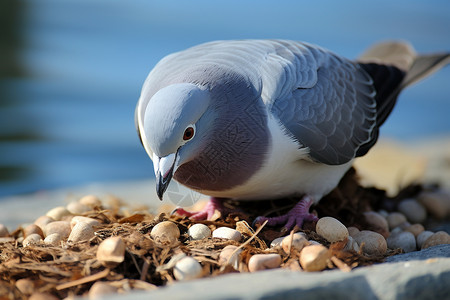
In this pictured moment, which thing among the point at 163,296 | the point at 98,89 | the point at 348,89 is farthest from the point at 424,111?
the point at 163,296

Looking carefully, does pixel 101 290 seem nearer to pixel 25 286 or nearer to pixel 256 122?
pixel 25 286

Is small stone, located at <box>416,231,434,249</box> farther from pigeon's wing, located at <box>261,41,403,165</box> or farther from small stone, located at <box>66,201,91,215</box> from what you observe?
small stone, located at <box>66,201,91,215</box>

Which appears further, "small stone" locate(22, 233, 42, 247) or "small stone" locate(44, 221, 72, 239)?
"small stone" locate(44, 221, 72, 239)

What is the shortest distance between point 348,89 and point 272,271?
195 cm

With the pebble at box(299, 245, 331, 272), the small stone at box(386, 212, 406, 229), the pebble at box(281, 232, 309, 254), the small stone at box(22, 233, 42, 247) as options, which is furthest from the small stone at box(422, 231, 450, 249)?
the small stone at box(22, 233, 42, 247)

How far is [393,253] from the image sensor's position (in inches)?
130

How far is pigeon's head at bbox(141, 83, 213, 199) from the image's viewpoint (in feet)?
10.0

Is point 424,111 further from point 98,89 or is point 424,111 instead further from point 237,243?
point 237,243

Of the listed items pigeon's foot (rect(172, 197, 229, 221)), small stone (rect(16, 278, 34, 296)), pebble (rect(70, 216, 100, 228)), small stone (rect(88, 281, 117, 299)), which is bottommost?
pigeon's foot (rect(172, 197, 229, 221))

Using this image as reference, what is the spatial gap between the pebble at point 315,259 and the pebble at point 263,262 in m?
0.13

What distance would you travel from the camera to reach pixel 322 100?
3.82m

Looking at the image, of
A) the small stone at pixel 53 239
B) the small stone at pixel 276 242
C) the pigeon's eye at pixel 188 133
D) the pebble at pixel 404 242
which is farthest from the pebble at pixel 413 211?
the small stone at pixel 53 239

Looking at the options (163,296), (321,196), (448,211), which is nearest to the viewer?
(163,296)

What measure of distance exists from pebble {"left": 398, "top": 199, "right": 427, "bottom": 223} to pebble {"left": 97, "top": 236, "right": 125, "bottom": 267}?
2.70m
